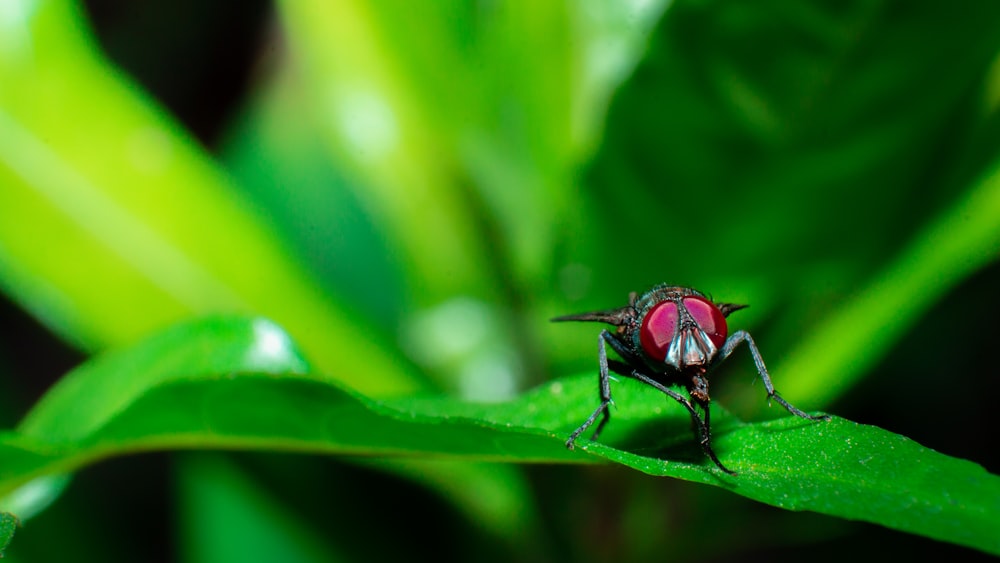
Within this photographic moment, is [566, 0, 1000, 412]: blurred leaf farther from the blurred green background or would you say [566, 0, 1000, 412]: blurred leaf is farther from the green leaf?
the green leaf

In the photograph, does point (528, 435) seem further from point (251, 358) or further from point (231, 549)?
point (231, 549)

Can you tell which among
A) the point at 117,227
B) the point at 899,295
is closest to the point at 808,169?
the point at 899,295

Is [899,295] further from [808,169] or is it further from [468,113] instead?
[468,113]

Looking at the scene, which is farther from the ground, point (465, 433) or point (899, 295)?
point (899, 295)

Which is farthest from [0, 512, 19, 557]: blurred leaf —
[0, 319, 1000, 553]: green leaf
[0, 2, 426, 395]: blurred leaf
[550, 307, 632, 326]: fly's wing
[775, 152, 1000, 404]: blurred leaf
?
[775, 152, 1000, 404]: blurred leaf

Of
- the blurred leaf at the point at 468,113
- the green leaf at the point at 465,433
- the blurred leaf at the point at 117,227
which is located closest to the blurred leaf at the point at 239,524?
the blurred leaf at the point at 117,227

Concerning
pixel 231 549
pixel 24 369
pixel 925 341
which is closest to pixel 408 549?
pixel 231 549

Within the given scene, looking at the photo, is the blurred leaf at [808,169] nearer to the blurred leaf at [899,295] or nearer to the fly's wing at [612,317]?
the blurred leaf at [899,295]
